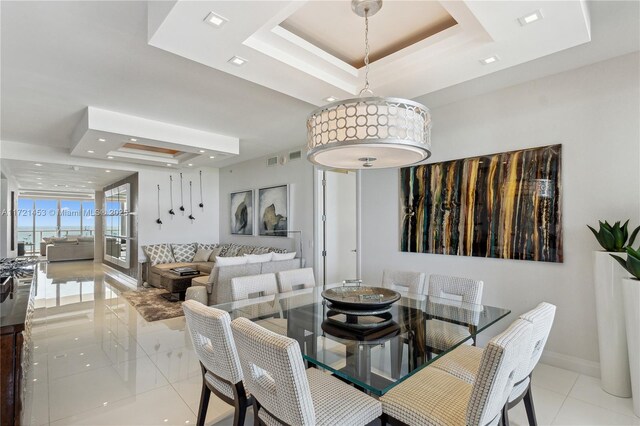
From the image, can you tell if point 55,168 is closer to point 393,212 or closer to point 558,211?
point 393,212

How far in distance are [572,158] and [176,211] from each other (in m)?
7.50

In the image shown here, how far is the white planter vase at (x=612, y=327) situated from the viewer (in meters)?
2.52

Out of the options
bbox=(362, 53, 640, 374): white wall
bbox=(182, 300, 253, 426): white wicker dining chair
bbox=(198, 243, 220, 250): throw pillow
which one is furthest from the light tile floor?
bbox=(198, 243, 220, 250): throw pillow

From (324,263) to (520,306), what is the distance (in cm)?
314

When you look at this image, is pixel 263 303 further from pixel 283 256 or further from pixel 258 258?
pixel 283 256

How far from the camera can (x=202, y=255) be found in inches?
293

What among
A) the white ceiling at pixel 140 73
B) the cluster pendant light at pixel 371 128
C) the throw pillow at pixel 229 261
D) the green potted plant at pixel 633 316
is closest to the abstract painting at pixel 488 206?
the green potted plant at pixel 633 316

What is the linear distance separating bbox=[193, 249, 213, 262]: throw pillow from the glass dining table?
4.98 metres

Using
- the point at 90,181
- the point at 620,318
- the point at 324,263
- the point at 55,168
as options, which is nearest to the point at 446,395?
the point at 620,318

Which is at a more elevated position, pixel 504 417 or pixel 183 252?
pixel 183 252

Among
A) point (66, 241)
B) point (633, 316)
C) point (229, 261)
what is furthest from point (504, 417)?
point (66, 241)

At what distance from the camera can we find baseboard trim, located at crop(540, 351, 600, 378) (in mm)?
2846

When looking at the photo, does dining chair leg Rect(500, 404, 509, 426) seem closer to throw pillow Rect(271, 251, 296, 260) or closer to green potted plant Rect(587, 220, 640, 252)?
green potted plant Rect(587, 220, 640, 252)

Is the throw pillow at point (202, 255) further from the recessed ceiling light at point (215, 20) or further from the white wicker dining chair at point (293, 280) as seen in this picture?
the recessed ceiling light at point (215, 20)
